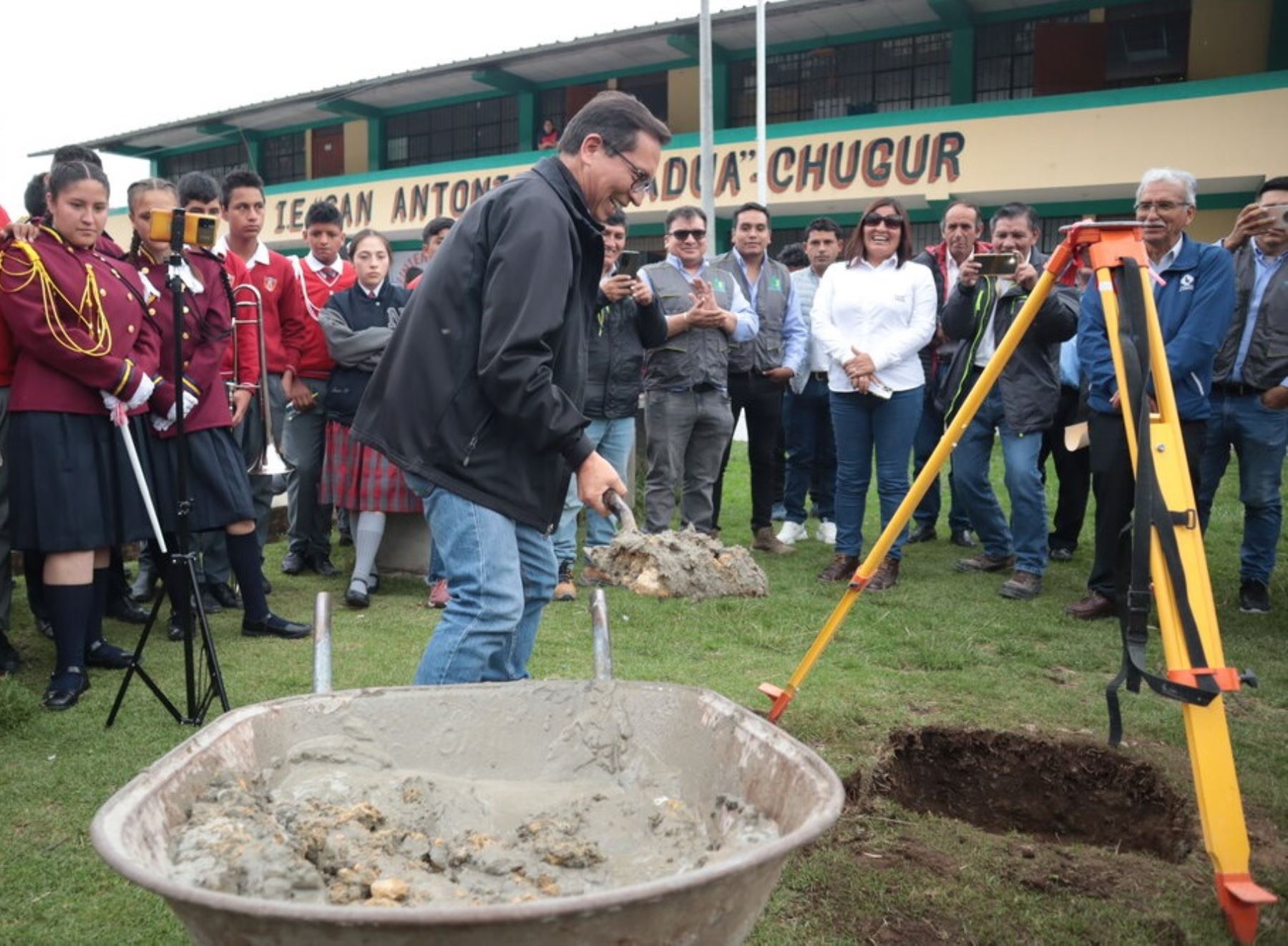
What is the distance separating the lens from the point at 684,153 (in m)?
19.3

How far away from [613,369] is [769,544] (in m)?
1.91

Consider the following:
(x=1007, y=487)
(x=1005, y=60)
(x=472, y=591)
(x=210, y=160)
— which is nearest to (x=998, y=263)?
(x=1007, y=487)

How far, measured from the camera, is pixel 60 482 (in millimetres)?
4184

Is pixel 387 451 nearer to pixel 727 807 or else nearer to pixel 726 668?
pixel 727 807

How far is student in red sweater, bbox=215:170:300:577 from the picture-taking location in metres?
Result: 5.86

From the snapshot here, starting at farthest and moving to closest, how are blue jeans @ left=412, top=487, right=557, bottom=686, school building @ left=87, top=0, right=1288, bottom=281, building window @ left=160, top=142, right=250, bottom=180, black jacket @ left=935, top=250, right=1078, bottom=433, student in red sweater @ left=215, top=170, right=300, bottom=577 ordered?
building window @ left=160, top=142, right=250, bottom=180, school building @ left=87, top=0, right=1288, bottom=281, black jacket @ left=935, top=250, right=1078, bottom=433, student in red sweater @ left=215, top=170, right=300, bottom=577, blue jeans @ left=412, top=487, right=557, bottom=686

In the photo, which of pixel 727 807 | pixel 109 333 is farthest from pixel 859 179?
pixel 727 807

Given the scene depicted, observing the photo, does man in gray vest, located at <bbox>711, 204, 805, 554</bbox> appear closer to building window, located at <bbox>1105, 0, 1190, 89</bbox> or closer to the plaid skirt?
the plaid skirt

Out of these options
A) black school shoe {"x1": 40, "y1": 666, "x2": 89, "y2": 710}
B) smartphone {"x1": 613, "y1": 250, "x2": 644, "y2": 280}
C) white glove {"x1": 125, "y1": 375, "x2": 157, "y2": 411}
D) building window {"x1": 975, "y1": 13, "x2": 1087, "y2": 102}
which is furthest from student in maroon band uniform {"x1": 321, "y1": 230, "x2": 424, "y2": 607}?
building window {"x1": 975, "y1": 13, "x2": 1087, "y2": 102}

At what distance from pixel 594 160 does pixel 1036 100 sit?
14933 mm

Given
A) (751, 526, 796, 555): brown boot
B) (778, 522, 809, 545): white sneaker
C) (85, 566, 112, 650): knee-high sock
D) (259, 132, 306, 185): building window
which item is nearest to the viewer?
(85, 566, 112, 650): knee-high sock

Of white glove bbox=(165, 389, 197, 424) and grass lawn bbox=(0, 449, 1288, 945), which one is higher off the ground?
white glove bbox=(165, 389, 197, 424)

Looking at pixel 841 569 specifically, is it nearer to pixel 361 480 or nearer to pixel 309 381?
pixel 361 480

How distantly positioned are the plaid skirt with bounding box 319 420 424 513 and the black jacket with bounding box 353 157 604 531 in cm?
290
